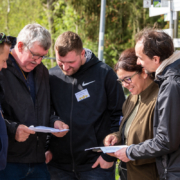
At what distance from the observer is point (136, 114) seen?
99.3 inches

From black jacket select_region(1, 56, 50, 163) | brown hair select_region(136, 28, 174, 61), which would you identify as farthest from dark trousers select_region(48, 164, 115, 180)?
brown hair select_region(136, 28, 174, 61)

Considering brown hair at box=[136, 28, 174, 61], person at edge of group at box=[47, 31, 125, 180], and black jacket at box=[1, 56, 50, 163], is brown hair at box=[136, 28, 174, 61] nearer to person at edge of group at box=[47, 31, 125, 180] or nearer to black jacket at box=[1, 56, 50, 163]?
person at edge of group at box=[47, 31, 125, 180]

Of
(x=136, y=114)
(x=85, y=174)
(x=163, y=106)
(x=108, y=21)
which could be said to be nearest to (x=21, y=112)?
(x=85, y=174)

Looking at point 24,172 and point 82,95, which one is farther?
point 82,95

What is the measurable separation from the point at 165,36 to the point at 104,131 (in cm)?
117

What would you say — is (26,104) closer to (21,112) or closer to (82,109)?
(21,112)

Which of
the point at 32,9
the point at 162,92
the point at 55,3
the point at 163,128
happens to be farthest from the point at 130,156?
the point at 32,9

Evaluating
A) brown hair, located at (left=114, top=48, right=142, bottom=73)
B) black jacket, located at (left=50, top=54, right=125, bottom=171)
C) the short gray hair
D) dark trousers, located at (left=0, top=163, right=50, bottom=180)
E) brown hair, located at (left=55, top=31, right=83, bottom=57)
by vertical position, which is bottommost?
dark trousers, located at (left=0, top=163, right=50, bottom=180)

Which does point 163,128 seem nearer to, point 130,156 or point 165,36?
point 130,156

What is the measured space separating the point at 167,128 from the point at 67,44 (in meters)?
1.34

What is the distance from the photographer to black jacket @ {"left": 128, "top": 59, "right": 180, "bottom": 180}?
1994 millimetres

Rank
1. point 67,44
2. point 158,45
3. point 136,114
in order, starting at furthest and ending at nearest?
point 67,44, point 136,114, point 158,45

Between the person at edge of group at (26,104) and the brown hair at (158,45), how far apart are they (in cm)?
100

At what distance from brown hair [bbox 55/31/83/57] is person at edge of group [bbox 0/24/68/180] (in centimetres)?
15
